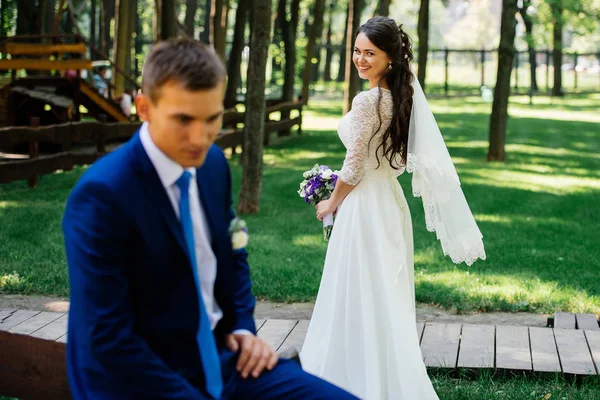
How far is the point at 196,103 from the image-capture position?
95.4 inches

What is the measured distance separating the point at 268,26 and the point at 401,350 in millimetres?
7946

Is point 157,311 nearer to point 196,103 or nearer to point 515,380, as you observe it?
point 196,103

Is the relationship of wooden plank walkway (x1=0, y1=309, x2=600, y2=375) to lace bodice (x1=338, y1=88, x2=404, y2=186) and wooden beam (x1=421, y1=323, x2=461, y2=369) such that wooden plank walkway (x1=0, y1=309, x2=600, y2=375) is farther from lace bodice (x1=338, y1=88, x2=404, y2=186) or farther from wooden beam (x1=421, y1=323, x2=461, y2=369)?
lace bodice (x1=338, y1=88, x2=404, y2=186)

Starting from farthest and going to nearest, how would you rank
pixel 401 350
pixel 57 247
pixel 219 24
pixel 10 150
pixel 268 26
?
pixel 219 24
pixel 10 150
pixel 268 26
pixel 57 247
pixel 401 350

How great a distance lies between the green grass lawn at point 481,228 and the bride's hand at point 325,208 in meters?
2.64

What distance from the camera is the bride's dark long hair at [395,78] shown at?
5262 mm

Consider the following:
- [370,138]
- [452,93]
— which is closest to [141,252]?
[370,138]

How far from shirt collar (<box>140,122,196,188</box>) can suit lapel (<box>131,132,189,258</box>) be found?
1 centimetres

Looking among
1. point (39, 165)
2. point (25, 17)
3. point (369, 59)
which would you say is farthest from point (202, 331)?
point (25, 17)

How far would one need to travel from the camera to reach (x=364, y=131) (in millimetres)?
5242

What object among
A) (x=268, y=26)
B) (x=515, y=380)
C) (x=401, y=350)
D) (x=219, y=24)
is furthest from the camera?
(x=219, y=24)

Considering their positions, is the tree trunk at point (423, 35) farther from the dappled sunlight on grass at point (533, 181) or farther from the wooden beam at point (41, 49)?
the wooden beam at point (41, 49)

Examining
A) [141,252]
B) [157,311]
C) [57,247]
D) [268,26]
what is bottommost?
[57,247]

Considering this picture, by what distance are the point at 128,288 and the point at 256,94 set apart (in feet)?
33.1
